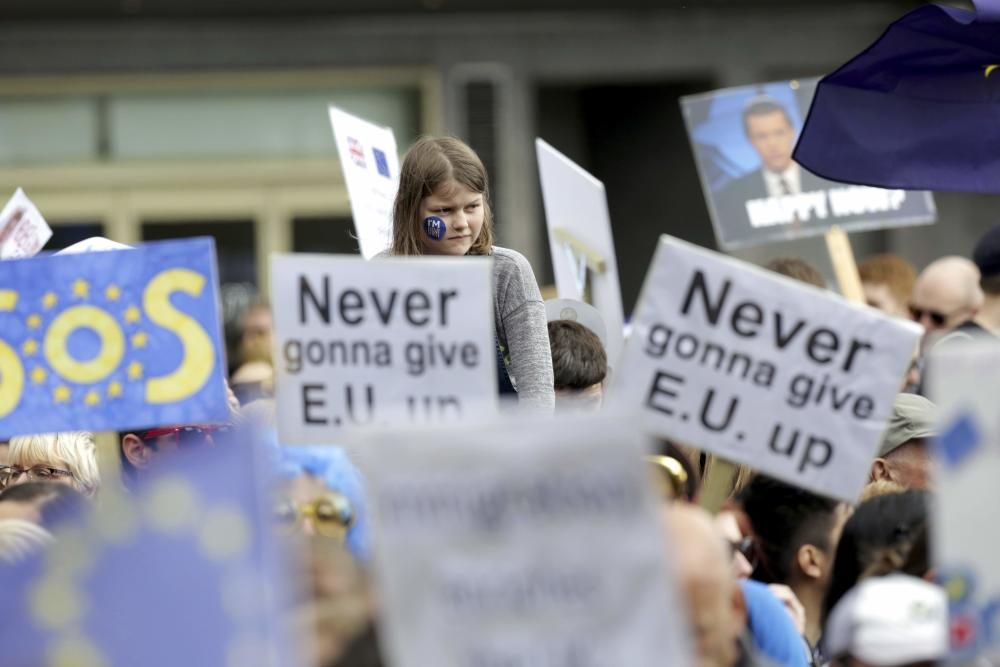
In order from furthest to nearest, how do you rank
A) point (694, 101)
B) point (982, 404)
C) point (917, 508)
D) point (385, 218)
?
point (694, 101), point (385, 218), point (917, 508), point (982, 404)

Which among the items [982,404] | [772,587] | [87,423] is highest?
[982,404]

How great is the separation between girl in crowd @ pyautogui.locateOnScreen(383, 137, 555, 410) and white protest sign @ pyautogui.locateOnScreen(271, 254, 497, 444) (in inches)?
44.4

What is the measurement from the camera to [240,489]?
2.81 m

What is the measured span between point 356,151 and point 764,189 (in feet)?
7.04

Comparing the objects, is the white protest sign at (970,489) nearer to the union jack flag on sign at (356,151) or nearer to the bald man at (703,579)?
the bald man at (703,579)

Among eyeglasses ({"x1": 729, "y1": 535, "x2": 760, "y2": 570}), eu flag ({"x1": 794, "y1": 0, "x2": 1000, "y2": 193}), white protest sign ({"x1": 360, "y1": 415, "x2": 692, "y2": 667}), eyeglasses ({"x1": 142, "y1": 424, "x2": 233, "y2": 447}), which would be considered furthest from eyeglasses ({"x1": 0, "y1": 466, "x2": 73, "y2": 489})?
white protest sign ({"x1": 360, "y1": 415, "x2": 692, "y2": 667})

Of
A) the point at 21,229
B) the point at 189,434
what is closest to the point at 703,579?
the point at 189,434

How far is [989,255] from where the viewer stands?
6.57 m

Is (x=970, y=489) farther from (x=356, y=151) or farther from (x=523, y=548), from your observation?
(x=356, y=151)

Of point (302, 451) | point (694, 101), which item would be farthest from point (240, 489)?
point (694, 101)

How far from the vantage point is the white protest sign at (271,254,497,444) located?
3.85 meters

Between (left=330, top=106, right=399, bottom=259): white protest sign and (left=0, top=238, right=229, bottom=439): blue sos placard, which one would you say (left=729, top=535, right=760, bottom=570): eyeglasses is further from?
(left=330, top=106, right=399, bottom=259): white protest sign

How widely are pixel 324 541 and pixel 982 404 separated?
3.48ft

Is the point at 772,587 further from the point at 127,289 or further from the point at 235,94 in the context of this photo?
the point at 235,94
